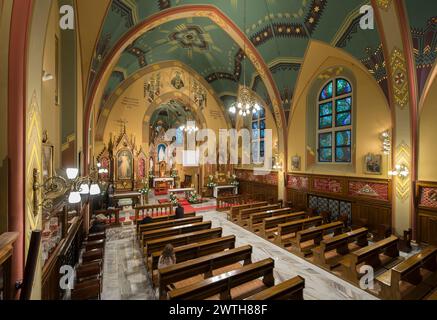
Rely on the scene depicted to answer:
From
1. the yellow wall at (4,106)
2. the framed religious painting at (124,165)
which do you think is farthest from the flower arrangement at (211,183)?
the yellow wall at (4,106)

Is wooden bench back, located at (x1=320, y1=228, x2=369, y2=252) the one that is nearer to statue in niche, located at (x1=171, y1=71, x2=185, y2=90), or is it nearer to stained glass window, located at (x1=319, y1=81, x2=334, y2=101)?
stained glass window, located at (x1=319, y1=81, x2=334, y2=101)

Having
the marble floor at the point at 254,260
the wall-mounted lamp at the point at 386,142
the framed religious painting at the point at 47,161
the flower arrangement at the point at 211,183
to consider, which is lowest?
the marble floor at the point at 254,260

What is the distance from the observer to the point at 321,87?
9852 mm

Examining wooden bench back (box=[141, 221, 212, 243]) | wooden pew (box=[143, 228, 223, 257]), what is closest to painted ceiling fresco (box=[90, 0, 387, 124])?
wooden bench back (box=[141, 221, 212, 243])

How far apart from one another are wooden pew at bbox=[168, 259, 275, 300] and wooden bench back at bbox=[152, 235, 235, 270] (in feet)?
4.15

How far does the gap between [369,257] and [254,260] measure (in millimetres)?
2772

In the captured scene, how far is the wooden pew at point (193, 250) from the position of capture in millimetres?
4586

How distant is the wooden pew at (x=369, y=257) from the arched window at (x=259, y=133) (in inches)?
338

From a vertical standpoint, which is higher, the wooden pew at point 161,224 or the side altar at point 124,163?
the side altar at point 124,163

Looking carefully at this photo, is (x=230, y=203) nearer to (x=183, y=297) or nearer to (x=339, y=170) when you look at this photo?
(x=339, y=170)

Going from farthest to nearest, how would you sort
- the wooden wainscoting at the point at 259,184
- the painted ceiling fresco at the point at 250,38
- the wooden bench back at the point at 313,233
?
the wooden wainscoting at the point at 259,184 → the painted ceiling fresco at the point at 250,38 → the wooden bench back at the point at 313,233

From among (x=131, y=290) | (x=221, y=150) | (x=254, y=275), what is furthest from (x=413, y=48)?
(x=221, y=150)

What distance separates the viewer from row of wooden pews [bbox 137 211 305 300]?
123 inches

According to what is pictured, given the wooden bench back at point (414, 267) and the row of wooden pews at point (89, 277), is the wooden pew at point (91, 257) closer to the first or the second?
the row of wooden pews at point (89, 277)
